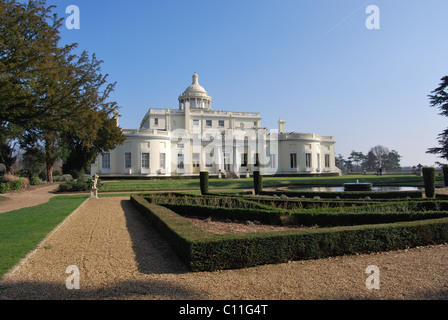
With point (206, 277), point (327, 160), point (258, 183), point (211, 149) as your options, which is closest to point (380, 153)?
point (327, 160)

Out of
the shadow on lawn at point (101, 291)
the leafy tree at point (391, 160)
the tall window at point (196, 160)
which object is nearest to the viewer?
the shadow on lawn at point (101, 291)

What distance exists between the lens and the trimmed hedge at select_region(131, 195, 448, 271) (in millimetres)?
5562

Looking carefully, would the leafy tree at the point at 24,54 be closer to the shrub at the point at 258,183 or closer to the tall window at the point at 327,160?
the shrub at the point at 258,183

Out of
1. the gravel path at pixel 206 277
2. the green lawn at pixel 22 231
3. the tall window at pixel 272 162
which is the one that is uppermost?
the tall window at pixel 272 162

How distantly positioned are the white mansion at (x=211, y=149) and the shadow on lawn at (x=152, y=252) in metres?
26.6

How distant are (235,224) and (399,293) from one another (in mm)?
6002

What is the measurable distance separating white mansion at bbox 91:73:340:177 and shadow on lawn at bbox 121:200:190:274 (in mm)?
26575

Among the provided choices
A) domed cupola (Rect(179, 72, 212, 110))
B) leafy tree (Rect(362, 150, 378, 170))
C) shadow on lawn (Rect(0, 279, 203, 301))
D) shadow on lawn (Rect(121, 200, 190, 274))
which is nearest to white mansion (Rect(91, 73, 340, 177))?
domed cupola (Rect(179, 72, 212, 110))

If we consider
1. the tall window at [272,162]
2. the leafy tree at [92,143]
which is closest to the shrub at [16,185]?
the leafy tree at [92,143]

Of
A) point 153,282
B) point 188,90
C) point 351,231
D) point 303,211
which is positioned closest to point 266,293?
point 153,282

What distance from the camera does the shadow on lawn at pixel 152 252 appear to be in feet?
18.6
